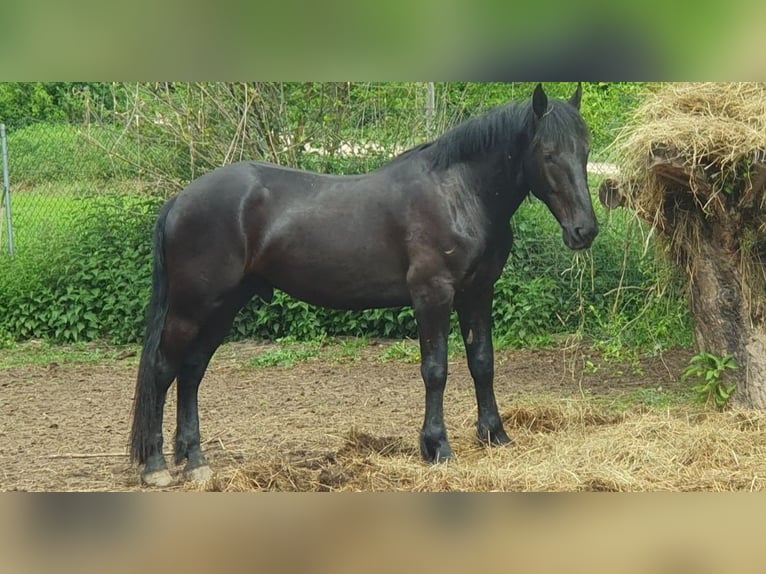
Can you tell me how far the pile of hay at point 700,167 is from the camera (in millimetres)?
5617

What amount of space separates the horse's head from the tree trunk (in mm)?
1772

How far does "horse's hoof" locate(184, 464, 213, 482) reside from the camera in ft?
16.9

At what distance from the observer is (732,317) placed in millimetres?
6195

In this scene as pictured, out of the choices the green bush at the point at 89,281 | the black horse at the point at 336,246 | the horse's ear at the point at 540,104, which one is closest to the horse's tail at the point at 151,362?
the black horse at the point at 336,246

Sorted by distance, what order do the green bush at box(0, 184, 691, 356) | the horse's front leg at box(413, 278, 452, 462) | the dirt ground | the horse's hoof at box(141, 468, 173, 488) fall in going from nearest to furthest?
the horse's hoof at box(141, 468, 173, 488)
the horse's front leg at box(413, 278, 452, 462)
the dirt ground
the green bush at box(0, 184, 691, 356)

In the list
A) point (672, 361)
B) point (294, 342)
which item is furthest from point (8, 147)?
point (672, 361)

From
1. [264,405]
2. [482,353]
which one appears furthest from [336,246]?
[264,405]

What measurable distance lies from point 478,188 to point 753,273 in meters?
2.27

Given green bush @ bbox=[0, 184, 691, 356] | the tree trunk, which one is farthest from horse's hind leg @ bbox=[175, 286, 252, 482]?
green bush @ bbox=[0, 184, 691, 356]

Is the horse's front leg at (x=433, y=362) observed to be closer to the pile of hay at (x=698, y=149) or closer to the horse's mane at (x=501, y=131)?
the horse's mane at (x=501, y=131)

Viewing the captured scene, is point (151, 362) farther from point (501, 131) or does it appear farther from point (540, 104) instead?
point (540, 104)

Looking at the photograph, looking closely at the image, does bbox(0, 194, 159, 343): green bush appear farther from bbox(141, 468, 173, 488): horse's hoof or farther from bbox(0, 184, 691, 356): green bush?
bbox(141, 468, 173, 488): horse's hoof
